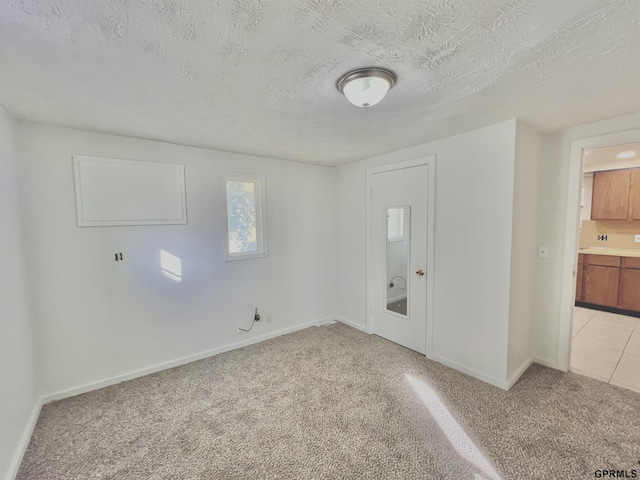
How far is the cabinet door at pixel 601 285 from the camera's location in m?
3.99

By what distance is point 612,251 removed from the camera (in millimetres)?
4164

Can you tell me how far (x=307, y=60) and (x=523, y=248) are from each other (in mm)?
2388

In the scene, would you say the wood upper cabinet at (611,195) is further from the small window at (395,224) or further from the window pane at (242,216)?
the window pane at (242,216)

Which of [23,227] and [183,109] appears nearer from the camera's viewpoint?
[183,109]

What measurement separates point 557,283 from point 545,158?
1.19m

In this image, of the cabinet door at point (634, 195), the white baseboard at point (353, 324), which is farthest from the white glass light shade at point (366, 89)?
the cabinet door at point (634, 195)

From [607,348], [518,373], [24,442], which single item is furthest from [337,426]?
[607,348]

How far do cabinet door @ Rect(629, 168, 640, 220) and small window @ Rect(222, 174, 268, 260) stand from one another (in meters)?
5.29

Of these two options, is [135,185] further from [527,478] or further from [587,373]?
[587,373]

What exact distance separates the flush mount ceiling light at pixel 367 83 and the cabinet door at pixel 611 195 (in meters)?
4.81

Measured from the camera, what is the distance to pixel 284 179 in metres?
3.51

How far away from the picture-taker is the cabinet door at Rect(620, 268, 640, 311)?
3.82 meters

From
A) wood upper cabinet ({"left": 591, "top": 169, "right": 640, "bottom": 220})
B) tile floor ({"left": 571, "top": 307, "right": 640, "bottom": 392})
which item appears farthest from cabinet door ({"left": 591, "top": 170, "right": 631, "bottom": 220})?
tile floor ({"left": 571, "top": 307, "right": 640, "bottom": 392})

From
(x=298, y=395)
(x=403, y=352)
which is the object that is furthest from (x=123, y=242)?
(x=403, y=352)
